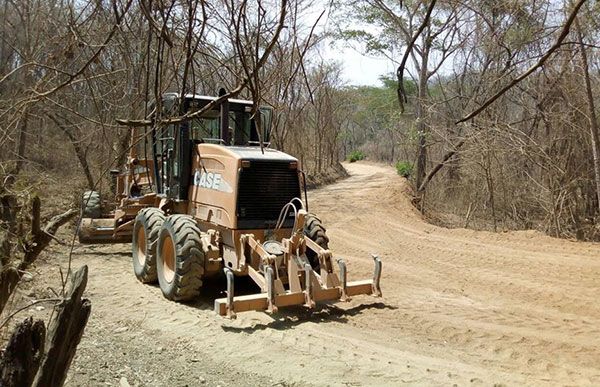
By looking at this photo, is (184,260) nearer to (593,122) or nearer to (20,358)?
(20,358)

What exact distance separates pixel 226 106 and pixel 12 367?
5.29 metres

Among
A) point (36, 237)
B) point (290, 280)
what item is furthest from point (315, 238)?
point (36, 237)

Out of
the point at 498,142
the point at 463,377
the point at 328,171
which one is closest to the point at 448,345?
the point at 463,377

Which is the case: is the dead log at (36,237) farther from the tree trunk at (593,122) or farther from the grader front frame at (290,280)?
the tree trunk at (593,122)

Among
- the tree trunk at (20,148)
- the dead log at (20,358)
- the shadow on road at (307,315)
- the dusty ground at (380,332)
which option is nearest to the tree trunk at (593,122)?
the dusty ground at (380,332)

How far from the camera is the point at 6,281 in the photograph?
137 inches

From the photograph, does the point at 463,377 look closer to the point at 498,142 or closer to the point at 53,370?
the point at 53,370

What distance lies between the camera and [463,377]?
5.15 m

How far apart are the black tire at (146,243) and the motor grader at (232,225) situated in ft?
0.04

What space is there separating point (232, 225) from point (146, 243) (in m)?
1.68

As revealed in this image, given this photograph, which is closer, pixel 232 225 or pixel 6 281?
pixel 6 281

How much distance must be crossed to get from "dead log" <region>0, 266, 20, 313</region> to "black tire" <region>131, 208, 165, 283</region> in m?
4.20

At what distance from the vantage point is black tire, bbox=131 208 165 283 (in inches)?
308

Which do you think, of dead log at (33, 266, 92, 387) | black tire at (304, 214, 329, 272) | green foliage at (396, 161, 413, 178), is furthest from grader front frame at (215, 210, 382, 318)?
green foliage at (396, 161, 413, 178)
